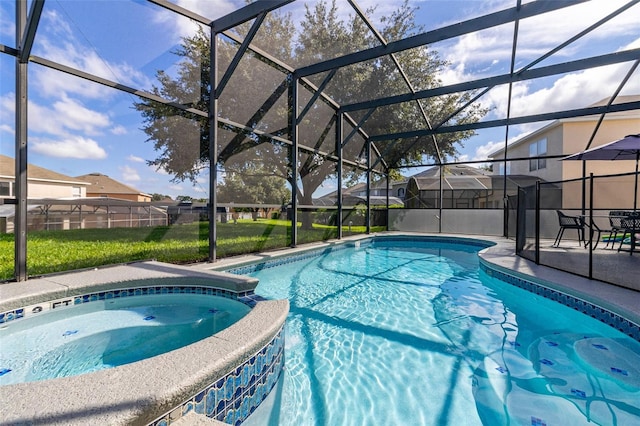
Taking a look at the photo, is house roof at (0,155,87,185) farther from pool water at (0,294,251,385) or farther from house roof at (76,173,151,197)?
pool water at (0,294,251,385)

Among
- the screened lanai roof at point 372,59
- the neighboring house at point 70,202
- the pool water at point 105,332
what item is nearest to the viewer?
the pool water at point 105,332

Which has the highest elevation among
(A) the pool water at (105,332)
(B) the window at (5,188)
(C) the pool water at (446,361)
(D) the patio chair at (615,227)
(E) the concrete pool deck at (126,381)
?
(B) the window at (5,188)

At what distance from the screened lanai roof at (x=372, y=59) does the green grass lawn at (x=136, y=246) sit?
2.62 metres

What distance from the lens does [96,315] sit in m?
3.34

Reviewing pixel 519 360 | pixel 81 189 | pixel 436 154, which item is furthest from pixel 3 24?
pixel 436 154

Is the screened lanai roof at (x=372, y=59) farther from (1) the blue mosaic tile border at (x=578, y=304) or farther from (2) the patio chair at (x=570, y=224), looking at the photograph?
(1) the blue mosaic tile border at (x=578, y=304)

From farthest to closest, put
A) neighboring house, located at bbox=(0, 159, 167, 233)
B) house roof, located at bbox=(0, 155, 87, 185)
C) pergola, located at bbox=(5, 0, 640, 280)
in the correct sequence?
1. neighboring house, located at bbox=(0, 159, 167, 233)
2. house roof, located at bbox=(0, 155, 87, 185)
3. pergola, located at bbox=(5, 0, 640, 280)

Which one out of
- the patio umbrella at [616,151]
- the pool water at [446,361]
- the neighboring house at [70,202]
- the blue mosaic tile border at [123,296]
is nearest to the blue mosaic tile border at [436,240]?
the patio umbrella at [616,151]

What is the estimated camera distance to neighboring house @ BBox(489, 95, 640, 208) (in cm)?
1110

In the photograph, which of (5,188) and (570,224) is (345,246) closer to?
(570,224)

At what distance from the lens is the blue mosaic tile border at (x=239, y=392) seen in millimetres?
1558

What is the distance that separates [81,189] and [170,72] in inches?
136

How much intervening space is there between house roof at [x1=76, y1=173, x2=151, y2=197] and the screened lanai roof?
82.8 inches

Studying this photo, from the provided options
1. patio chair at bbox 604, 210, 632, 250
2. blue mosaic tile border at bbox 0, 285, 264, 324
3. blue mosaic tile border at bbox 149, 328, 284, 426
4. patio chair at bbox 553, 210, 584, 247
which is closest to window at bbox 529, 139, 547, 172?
patio chair at bbox 604, 210, 632, 250
